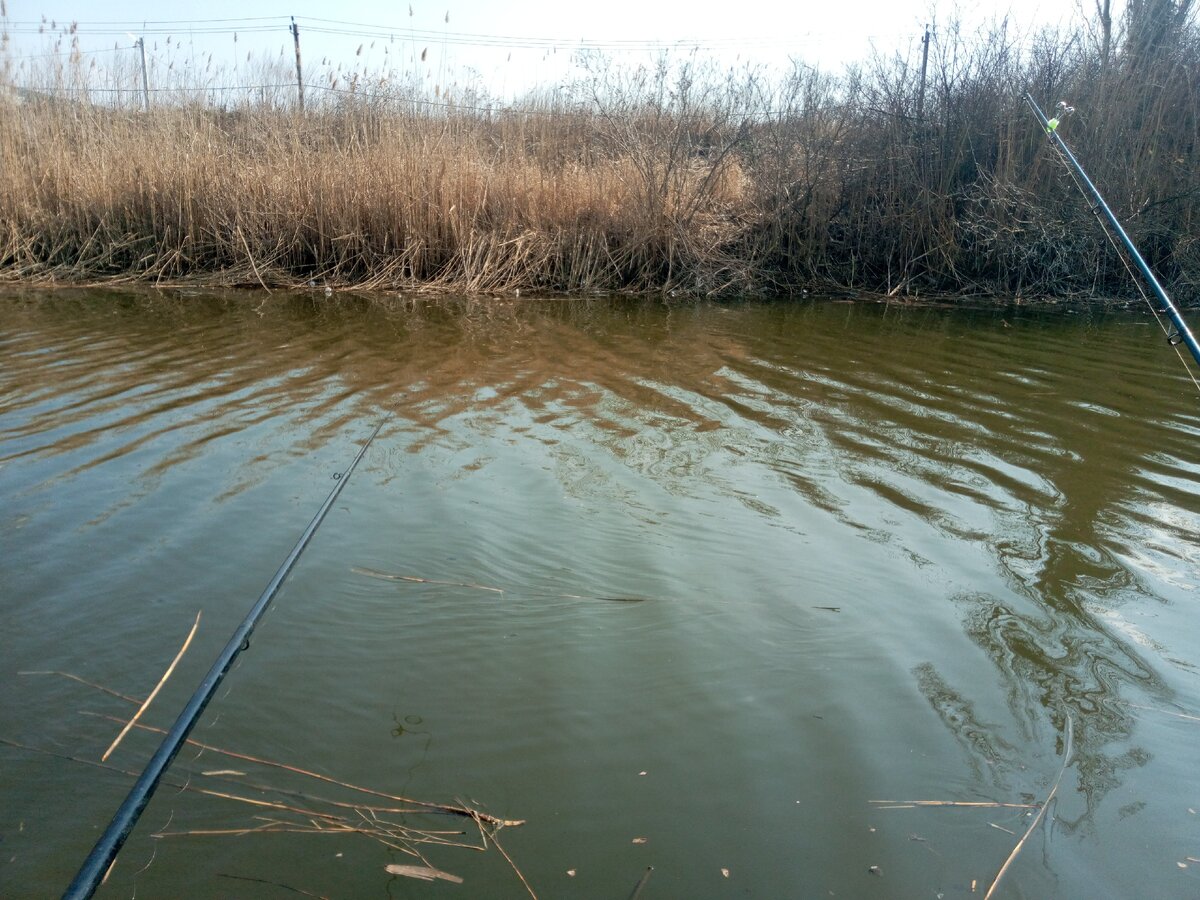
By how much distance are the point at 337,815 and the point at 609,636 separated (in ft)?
3.32

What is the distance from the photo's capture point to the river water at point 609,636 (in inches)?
74.9

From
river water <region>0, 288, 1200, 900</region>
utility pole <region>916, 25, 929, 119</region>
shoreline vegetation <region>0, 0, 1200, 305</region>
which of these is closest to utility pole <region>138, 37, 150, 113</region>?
shoreline vegetation <region>0, 0, 1200, 305</region>

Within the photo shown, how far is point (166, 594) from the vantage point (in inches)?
113

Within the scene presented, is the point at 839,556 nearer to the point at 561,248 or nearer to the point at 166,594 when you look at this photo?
the point at 166,594

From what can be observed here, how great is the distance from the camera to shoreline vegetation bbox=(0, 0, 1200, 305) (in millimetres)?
9805

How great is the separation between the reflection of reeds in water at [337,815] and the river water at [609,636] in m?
0.01

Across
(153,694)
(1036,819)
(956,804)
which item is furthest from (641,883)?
(153,694)

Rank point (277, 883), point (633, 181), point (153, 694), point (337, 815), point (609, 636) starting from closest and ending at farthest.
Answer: point (277, 883), point (337, 815), point (153, 694), point (609, 636), point (633, 181)

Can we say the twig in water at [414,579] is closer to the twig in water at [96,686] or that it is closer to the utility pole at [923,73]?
the twig in water at [96,686]

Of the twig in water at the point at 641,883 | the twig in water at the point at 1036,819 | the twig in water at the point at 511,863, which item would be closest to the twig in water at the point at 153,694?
the twig in water at the point at 511,863

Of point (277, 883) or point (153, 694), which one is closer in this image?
point (277, 883)

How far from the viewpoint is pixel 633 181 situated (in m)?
10.2

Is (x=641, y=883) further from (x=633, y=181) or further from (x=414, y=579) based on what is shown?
(x=633, y=181)

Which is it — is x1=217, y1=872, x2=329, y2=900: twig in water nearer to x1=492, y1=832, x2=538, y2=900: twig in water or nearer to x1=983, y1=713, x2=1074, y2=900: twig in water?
x1=492, y1=832, x2=538, y2=900: twig in water
